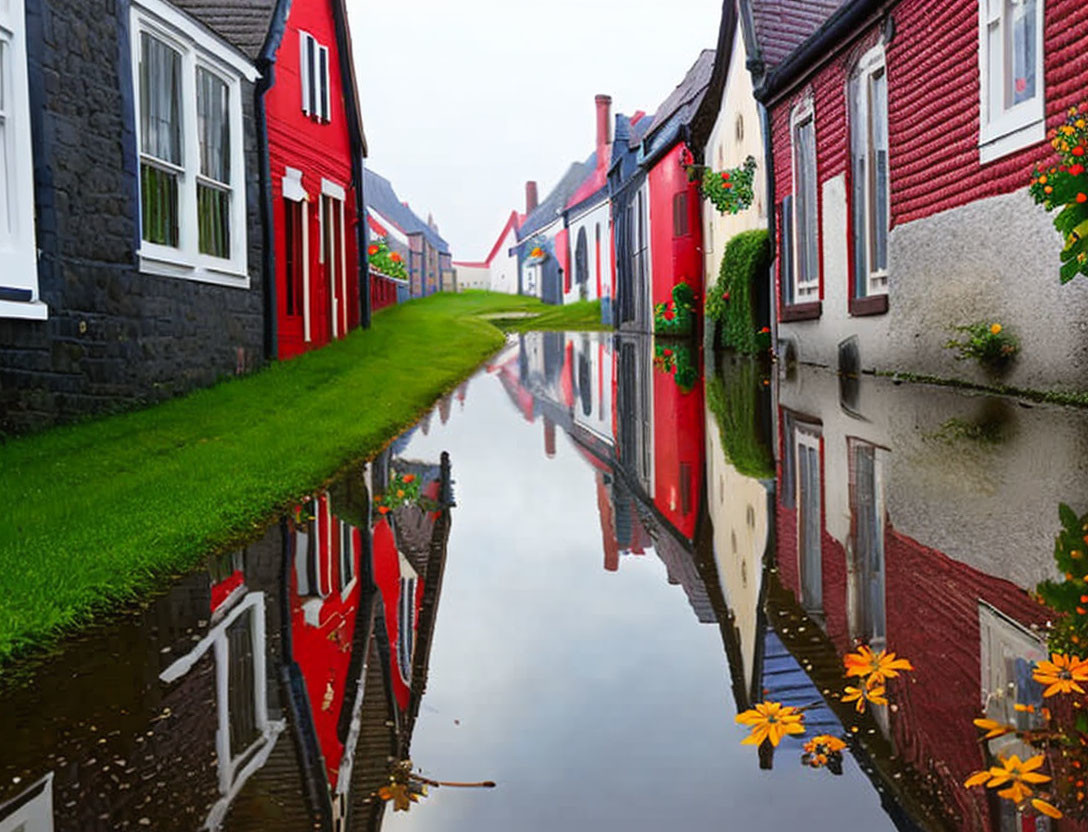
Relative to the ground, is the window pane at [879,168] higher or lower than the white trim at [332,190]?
lower

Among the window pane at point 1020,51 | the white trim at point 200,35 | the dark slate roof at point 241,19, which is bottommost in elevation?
the window pane at point 1020,51

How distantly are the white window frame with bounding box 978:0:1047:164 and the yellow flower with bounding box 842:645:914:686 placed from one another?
6917 mm

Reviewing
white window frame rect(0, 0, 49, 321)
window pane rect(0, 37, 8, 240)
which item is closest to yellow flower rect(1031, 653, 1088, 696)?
white window frame rect(0, 0, 49, 321)

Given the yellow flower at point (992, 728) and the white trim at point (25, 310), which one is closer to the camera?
the yellow flower at point (992, 728)

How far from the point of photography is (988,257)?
9.77 metres

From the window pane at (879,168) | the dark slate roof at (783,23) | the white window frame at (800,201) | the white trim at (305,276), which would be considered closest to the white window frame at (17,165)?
the white trim at (305,276)

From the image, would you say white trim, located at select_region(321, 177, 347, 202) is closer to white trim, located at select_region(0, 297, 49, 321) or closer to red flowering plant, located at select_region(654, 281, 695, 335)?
red flowering plant, located at select_region(654, 281, 695, 335)

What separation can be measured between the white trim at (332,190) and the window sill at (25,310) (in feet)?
32.9

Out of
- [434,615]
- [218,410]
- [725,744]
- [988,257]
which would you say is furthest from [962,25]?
[725,744]

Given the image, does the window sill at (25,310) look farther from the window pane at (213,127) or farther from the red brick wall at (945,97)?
the red brick wall at (945,97)

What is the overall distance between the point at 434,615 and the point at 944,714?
1703 mm

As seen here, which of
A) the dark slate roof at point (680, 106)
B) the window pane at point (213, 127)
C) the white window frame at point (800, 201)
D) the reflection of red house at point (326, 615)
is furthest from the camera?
the dark slate roof at point (680, 106)

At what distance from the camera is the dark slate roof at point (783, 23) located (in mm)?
18062

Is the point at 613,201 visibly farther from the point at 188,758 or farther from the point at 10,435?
the point at 188,758
